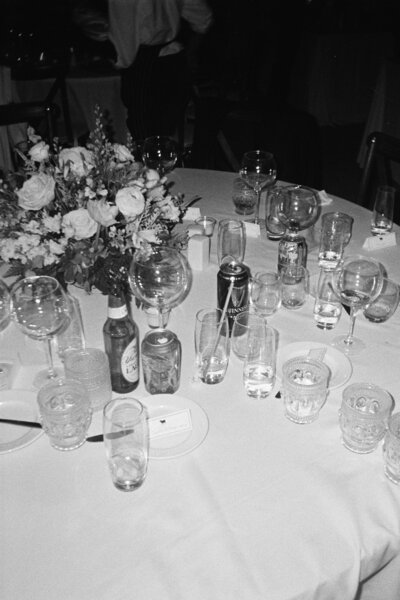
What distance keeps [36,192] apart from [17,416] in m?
0.50

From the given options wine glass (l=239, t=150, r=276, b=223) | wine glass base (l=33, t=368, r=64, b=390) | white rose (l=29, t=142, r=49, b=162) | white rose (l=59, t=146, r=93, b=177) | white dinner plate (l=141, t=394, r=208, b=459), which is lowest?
wine glass base (l=33, t=368, r=64, b=390)

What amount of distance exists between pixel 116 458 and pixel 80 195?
64 centimetres

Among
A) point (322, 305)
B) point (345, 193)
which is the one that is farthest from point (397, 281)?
point (345, 193)

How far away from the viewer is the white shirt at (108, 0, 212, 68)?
3.80 metres

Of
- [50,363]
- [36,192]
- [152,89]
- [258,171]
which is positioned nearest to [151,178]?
[36,192]

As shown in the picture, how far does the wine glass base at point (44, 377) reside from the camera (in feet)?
4.17

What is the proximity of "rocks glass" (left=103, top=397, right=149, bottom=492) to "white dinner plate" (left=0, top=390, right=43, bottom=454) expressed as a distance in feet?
0.61

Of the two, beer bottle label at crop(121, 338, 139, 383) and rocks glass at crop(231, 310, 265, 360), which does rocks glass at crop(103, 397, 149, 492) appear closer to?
beer bottle label at crop(121, 338, 139, 383)

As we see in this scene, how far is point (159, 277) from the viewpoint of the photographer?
1381 mm

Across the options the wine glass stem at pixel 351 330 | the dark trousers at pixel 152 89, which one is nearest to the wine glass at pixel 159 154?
the wine glass stem at pixel 351 330

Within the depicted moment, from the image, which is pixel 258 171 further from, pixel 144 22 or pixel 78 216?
pixel 144 22

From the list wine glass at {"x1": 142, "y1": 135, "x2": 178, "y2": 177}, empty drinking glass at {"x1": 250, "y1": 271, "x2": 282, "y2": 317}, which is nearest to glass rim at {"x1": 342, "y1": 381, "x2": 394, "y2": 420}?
empty drinking glass at {"x1": 250, "y1": 271, "x2": 282, "y2": 317}

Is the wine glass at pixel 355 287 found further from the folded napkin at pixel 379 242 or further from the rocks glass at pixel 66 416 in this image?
the rocks glass at pixel 66 416

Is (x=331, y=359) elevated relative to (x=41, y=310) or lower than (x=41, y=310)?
lower
